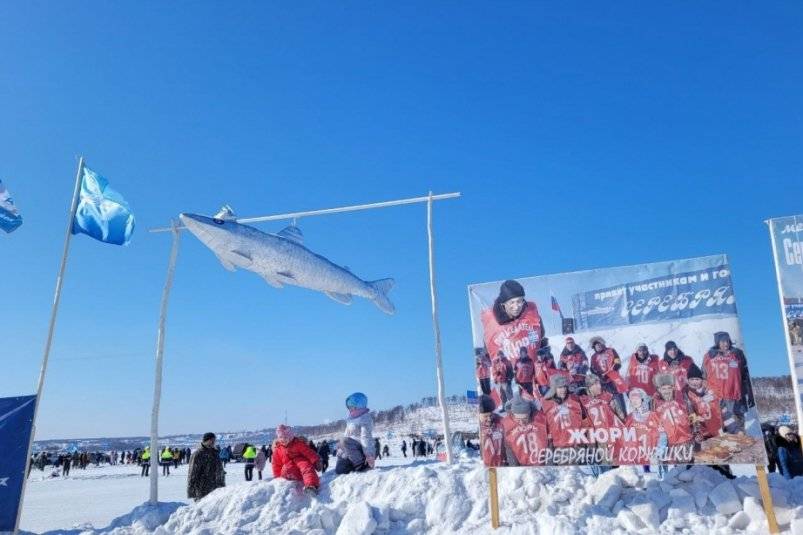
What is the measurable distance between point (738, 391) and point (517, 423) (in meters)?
2.74

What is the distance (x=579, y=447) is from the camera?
25.5 ft

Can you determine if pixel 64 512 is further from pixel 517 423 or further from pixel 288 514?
pixel 517 423

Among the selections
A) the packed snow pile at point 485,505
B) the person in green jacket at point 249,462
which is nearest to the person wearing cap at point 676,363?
the packed snow pile at point 485,505

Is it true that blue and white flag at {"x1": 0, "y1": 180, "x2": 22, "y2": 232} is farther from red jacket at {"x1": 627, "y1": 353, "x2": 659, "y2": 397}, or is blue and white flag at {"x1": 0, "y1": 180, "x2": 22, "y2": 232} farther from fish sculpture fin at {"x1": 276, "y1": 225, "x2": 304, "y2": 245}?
red jacket at {"x1": 627, "y1": 353, "x2": 659, "y2": 397}

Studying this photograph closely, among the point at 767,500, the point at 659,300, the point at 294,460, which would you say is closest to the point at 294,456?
the point at 294,460

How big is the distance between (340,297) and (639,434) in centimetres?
677

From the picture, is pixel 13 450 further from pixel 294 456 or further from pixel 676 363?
pixel 676 363

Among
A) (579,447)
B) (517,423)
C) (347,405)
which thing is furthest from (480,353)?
(347,405)

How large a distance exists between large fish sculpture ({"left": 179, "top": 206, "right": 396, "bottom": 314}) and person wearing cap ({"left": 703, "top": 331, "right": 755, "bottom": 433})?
6.99 m

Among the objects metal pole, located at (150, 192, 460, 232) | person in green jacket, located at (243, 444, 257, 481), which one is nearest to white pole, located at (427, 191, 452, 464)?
metal pole, located at (150, 192, 460, 232)

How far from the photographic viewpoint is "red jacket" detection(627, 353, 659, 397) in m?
7.62

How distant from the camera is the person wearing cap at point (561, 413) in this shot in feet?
25.7

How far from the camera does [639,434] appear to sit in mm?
7551

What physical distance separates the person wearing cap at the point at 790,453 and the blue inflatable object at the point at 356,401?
6.84 m
